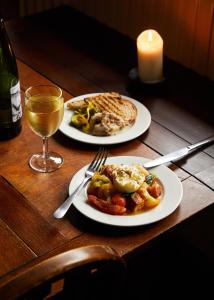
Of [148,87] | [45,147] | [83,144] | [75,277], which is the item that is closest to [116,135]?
[83,144]

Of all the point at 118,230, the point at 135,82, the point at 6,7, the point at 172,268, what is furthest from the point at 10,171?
the point at 6,7

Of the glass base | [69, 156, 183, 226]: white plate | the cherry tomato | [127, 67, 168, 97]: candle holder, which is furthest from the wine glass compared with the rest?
[127, 67, 168, 97]: candle holder

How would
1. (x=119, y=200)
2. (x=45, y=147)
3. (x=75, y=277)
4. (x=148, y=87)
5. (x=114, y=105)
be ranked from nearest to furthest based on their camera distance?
(x=75, y=277), (x=119, y=200), (x=45, y=147), (x=114, y=105), (x=148, y=87)

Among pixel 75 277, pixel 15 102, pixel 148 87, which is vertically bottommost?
pixel 148 87

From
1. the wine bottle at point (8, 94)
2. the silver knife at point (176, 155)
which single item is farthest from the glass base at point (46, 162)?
the silver knife at point (176, 155)

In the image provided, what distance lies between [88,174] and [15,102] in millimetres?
272

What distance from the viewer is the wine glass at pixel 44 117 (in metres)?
1.31

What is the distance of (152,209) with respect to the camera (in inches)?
48.0

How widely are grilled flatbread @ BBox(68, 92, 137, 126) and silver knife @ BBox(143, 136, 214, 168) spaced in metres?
0.16

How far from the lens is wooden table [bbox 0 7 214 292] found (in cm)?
117

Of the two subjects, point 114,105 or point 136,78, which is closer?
point 114,105

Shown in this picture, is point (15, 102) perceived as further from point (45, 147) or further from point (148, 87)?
point (148, 87)

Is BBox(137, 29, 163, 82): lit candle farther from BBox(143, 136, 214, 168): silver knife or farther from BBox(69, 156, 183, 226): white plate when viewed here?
BBox(69, 156, 183, 226): white plate

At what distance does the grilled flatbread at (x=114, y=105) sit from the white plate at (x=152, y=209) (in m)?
0.19
